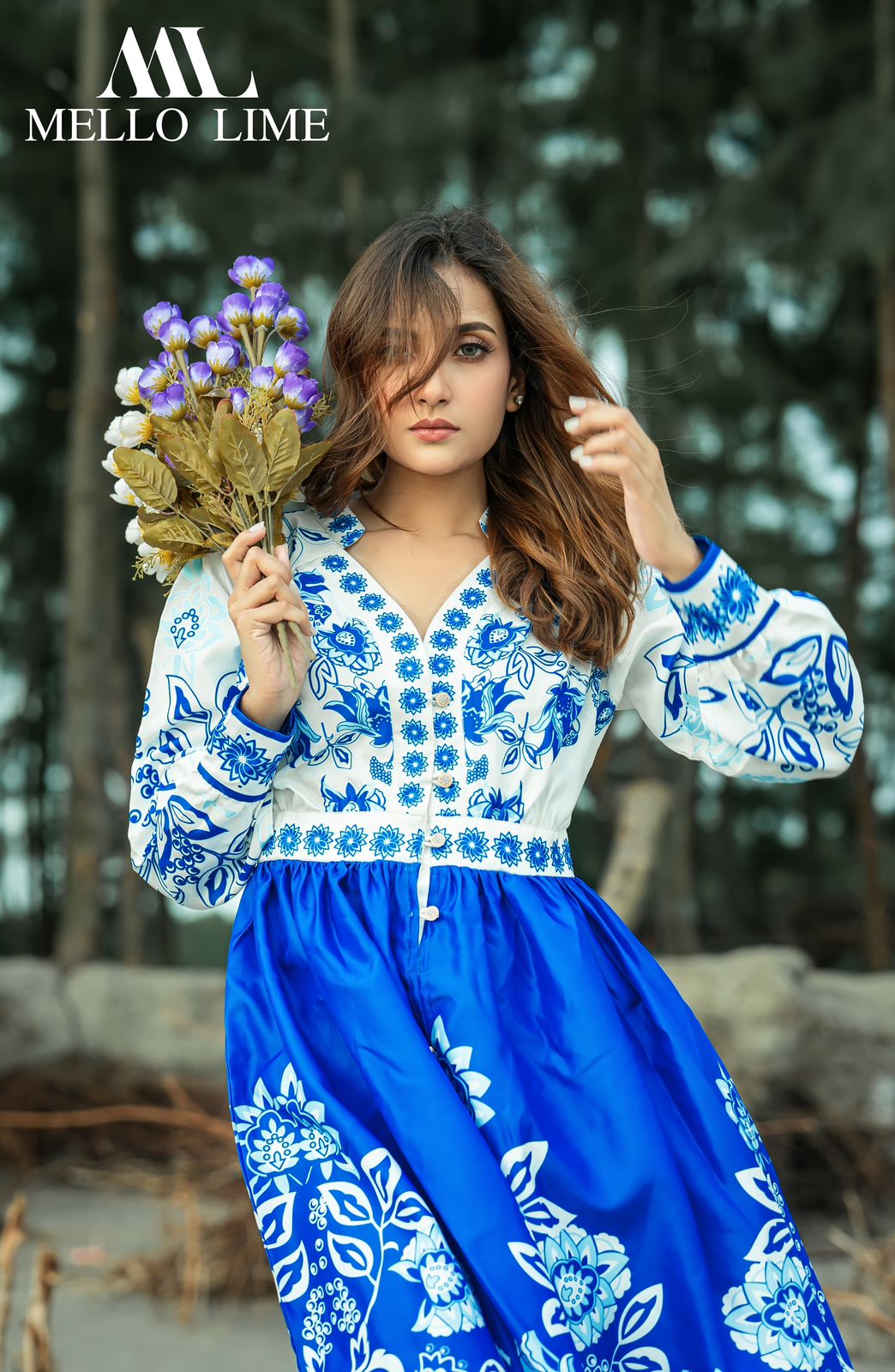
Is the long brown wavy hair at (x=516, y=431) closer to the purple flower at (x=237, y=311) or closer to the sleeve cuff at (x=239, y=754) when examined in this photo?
the purple flower at (x=237, y=311)

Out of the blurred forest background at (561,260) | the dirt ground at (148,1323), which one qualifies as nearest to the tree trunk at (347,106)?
the blurred forest background at (561,260)

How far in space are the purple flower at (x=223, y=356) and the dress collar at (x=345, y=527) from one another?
0.29 metres

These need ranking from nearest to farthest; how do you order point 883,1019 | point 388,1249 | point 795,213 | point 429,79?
1. point 388,1249
2. point 883,1019
3. point 795,213
4. point 429,79

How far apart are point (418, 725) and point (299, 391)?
1.54 feet

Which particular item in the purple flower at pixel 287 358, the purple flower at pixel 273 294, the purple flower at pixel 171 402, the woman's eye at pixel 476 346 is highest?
the purple flower at pixel 273 294

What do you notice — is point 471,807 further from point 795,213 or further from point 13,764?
point 13,764

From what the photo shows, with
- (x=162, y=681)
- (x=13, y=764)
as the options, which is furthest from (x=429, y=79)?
(x=162, y=681)

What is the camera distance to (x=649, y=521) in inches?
74.3

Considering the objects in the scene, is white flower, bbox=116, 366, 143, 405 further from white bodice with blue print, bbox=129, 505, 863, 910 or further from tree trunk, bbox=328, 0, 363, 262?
tree trunk, bbox=328, 0, 363, 262

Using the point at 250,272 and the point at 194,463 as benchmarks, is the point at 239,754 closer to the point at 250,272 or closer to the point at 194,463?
the point at 194,463

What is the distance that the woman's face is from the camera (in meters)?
2.13

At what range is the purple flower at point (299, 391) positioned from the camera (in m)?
2.04

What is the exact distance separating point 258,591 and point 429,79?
9048mm

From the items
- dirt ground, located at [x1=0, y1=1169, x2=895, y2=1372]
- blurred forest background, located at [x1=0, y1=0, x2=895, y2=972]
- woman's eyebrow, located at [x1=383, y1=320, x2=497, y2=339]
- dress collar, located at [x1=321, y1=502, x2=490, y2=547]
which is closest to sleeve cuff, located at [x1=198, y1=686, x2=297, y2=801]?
dress collar, located at [x1=321, y1=502, x2=490, y2=547]
